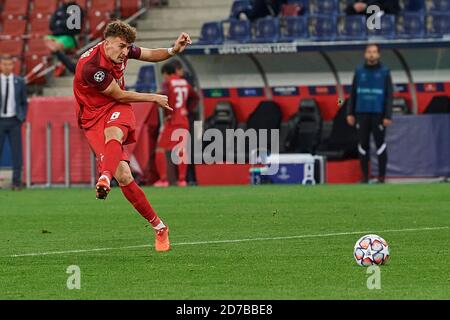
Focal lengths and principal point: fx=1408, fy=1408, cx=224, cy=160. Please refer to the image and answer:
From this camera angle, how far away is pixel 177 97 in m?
23.9

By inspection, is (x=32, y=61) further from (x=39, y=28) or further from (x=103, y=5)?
(x=103, y=5)

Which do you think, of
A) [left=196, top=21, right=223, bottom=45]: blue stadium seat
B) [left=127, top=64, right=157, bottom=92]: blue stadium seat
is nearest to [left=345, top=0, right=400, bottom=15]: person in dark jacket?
[left=196, top=21, right=223, bottom=45]: blue stadium seat

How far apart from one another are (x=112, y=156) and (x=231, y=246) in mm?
1272

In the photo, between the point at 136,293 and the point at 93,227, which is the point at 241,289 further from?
the point at 93,227

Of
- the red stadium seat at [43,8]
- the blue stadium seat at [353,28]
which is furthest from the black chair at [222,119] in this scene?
the red stadium seat at [43,8]

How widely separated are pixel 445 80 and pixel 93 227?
449 inches

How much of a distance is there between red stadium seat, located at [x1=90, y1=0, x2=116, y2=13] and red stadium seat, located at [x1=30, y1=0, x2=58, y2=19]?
3.40 feet

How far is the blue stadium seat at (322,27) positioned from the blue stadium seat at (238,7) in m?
1.57

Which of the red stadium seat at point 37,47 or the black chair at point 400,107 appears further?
the red stadium seat at point 37,47

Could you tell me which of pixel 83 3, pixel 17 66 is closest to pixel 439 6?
pixel 83 3

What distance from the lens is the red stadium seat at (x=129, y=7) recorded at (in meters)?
29.6

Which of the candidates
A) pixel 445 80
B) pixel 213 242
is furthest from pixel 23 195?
pixel 213 242

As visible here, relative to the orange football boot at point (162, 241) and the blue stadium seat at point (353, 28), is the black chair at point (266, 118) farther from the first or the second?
the orange football boot at point (162, 241)

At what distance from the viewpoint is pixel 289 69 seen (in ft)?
84.5
